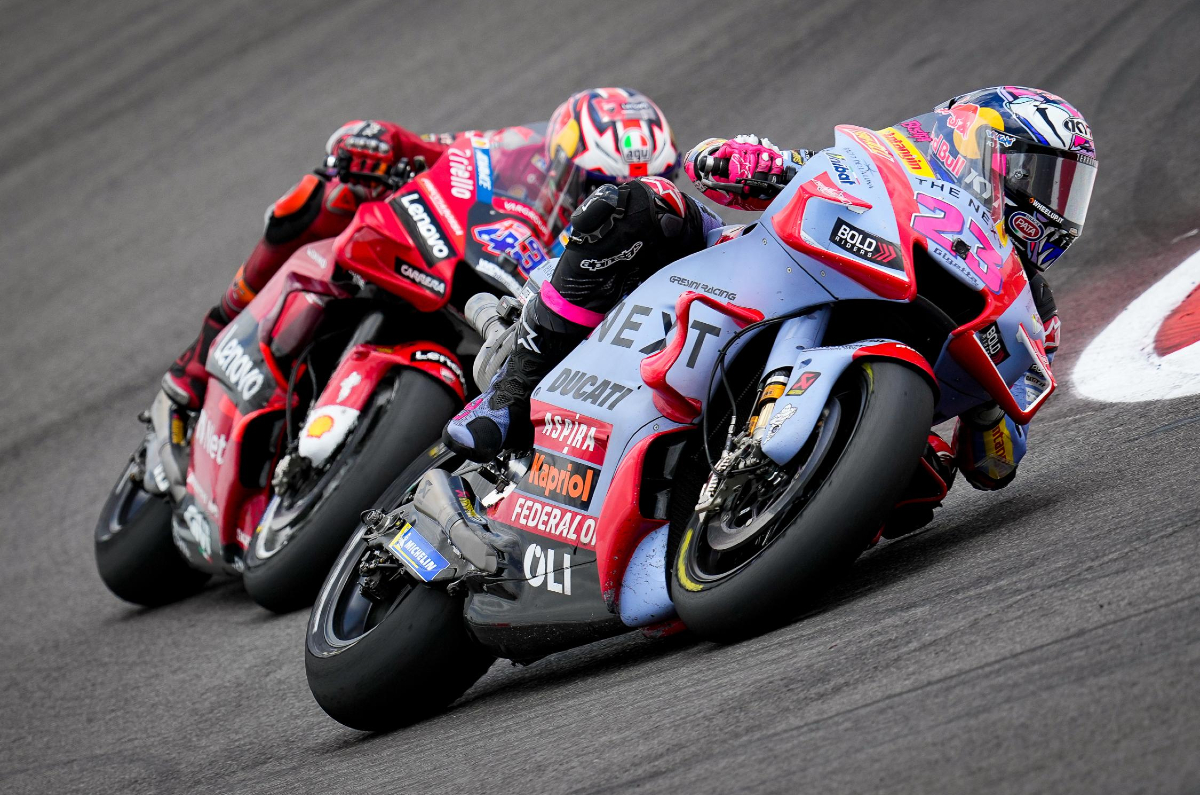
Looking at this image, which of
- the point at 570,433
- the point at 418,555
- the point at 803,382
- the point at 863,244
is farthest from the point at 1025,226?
the point at 418,555

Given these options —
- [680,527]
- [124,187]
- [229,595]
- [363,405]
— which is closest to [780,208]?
[680,527]

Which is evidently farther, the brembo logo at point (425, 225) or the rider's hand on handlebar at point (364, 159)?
the rider's hand on handlebar at point (364, 159)

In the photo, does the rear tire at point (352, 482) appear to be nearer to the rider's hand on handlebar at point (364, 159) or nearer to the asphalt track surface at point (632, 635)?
the asphalt track surface at point (632, 635)

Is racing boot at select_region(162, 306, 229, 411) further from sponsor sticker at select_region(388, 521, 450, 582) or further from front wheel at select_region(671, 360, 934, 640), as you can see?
front wheel at select_region(671, 360, 934, 640)

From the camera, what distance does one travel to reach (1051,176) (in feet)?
11.8

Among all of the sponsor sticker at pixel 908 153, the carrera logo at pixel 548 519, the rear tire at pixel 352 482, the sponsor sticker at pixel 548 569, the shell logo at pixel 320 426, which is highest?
the sponsor sticker at pixel 908 153

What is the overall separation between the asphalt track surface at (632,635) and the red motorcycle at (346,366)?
0.41 metres

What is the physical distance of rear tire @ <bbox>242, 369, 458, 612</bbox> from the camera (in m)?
5.27

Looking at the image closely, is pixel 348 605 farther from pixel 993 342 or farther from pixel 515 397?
pixel 993 342

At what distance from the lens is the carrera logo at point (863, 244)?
3.32 meters

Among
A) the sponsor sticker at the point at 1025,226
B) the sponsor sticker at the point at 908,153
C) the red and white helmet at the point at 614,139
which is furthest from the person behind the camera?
the red and white helmet at the point at 614,139

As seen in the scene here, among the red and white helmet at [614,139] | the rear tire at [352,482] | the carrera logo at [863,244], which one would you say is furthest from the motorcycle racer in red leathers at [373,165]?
the carrera logo at [863,244]

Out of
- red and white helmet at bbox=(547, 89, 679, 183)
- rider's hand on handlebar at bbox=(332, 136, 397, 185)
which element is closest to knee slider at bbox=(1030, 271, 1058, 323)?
red and white helmet at bbox=(547, 89, 679, 183)

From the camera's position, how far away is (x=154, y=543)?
21.7ft
